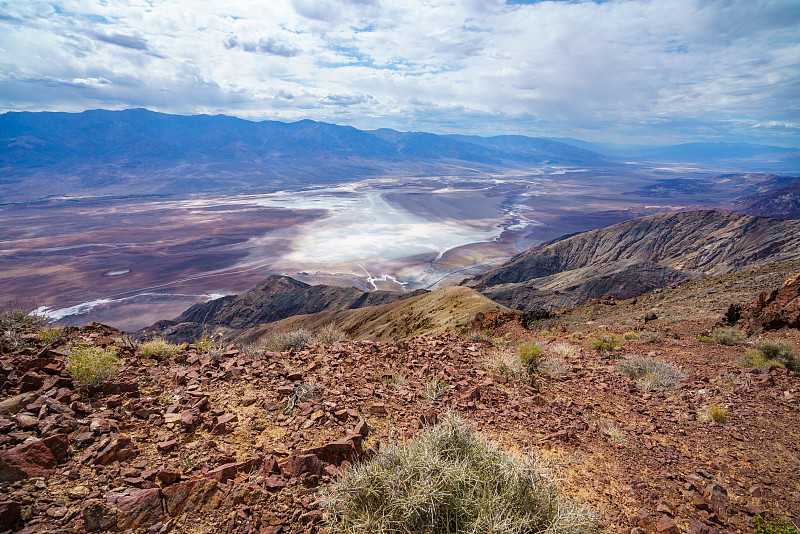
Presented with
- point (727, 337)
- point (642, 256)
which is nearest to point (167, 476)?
point (727, 337)

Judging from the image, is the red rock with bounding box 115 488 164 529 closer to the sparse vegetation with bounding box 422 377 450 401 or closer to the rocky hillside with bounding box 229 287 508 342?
the sparse vegetation with bounding box 422 377 450 401

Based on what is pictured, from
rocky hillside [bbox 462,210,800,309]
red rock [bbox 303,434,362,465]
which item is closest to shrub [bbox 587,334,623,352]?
red rock [bbox 303,434,362,465]

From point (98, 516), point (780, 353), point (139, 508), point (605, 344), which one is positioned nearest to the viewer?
point (98, 516)

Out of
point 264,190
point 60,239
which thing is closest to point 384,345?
point 60,239

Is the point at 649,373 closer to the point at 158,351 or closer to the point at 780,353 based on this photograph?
the point at 780,353

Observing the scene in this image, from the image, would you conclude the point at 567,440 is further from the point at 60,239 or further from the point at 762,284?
the point at 60,239

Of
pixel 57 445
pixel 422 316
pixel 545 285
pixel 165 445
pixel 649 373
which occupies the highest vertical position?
pixel 57 445
